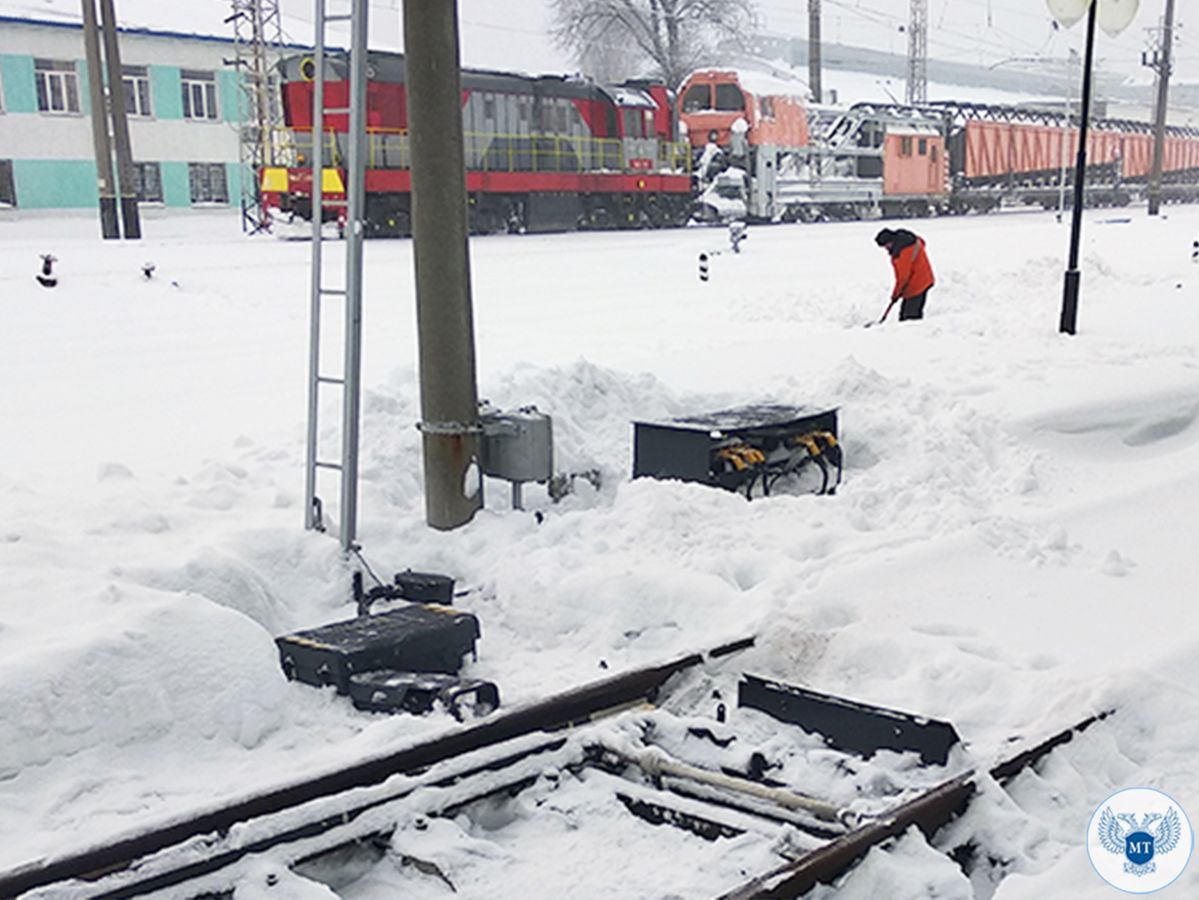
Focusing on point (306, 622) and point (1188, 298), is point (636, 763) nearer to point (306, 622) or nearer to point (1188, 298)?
point (306, 622)

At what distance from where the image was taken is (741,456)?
26.0 feet

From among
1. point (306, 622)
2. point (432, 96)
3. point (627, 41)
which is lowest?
point (306, 622)

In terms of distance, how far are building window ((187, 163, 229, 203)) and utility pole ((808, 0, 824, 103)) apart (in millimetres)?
23325

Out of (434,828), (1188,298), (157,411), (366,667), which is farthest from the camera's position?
(1188,298)

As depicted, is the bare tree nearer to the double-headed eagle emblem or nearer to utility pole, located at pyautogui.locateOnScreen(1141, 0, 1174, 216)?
utility pole, located at pyautogui.locateOnScreen(1141, 0, 1174, 216)

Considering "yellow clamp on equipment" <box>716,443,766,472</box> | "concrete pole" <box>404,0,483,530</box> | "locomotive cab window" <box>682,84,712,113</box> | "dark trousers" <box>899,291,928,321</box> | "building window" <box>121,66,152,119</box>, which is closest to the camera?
"concrete pole" <box>404,0,483,530</box>

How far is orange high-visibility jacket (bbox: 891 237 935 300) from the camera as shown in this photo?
15.0 meters

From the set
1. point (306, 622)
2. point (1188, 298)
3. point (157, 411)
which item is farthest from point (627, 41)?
point (306, 622)

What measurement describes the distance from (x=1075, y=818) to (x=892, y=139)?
4192cm

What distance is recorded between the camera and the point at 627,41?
63062 millimetres

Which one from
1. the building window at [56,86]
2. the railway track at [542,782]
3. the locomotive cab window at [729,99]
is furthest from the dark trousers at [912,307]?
A: the building window at [56,86]

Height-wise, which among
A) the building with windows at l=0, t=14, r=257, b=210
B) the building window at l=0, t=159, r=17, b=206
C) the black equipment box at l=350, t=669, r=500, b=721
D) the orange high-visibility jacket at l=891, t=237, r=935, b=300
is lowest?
the black equipment box at l=350, t=669, r=500, b=721

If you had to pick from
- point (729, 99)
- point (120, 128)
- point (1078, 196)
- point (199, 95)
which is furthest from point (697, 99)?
point (1078, 196)

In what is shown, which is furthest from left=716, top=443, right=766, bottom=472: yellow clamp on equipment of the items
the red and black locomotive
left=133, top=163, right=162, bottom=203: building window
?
left=133, top=163, right=162, bottom=203: building window
